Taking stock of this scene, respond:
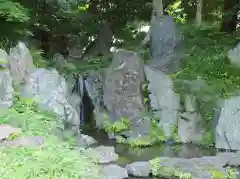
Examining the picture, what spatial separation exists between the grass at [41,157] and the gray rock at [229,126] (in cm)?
311

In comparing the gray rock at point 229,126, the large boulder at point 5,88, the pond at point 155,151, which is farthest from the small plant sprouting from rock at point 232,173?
the large boulder at point 5,88

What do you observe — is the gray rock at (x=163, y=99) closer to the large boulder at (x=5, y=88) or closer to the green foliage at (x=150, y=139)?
the green foliage at (x=150, y=139)

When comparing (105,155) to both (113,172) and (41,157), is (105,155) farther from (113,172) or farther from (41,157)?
(41,157)

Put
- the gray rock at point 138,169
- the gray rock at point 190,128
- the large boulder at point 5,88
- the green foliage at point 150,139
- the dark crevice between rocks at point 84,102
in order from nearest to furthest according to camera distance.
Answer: the gray rock at point 138,169
the large boulder at point 5,88
the green foliage at point 150,139
the gray rock at point 190,128
the dark crevice between rocks at point 84,102

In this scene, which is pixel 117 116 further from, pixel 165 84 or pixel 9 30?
pixel 9 30

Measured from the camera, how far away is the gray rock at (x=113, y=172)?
6.02 m

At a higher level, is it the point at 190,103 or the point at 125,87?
the point at 125,87

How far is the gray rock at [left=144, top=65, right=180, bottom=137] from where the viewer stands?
8.94 meters

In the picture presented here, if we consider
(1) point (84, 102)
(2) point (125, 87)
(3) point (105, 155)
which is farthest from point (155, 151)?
(1) point (84, 102)

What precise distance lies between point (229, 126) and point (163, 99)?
5.65ft

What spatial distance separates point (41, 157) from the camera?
16.9 feet

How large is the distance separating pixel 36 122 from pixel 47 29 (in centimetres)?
723

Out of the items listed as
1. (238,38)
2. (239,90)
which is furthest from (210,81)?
(238,38)

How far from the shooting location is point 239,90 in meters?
8.79
